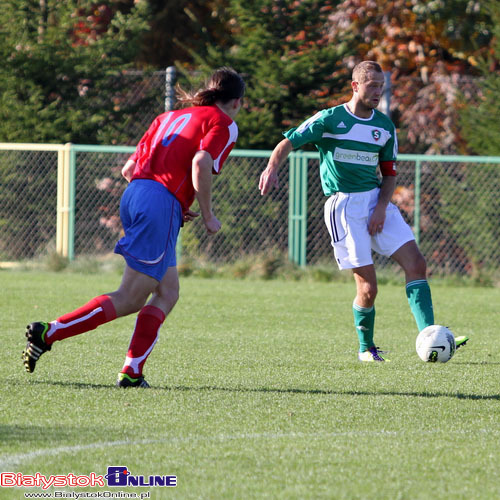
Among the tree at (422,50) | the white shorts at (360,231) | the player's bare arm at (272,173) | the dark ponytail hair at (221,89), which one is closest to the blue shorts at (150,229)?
the dark ponytail hair at (221,89)

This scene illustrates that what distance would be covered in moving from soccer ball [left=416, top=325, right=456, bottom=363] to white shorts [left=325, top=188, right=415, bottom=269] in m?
0.77

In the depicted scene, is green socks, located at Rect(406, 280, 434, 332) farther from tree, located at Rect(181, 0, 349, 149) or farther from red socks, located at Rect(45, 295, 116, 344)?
tree, located at Rect(181, 0, 349, 149)

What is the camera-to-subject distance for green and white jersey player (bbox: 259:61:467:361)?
7652mm

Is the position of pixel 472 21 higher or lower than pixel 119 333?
higher

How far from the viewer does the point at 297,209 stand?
53.7 feet

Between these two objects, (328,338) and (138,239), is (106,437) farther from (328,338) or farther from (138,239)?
(328,338)

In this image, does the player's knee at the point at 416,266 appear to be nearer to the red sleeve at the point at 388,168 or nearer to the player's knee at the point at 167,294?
the red sleeve at the point at 388,168

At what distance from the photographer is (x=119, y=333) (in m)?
9.25

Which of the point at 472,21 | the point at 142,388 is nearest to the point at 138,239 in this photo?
the point at 142,388

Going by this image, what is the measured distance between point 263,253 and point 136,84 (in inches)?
171

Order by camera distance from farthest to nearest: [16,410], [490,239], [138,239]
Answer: [490,239] → [138,239] → [16,410]

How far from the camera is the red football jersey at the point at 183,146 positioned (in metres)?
6.08

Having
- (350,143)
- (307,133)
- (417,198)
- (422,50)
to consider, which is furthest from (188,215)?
(422,50)

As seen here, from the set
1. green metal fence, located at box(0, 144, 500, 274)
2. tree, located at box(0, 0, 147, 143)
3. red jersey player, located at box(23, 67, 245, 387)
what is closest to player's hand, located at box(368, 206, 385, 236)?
red jersey player, located at box(23, 67, 245, 387)
